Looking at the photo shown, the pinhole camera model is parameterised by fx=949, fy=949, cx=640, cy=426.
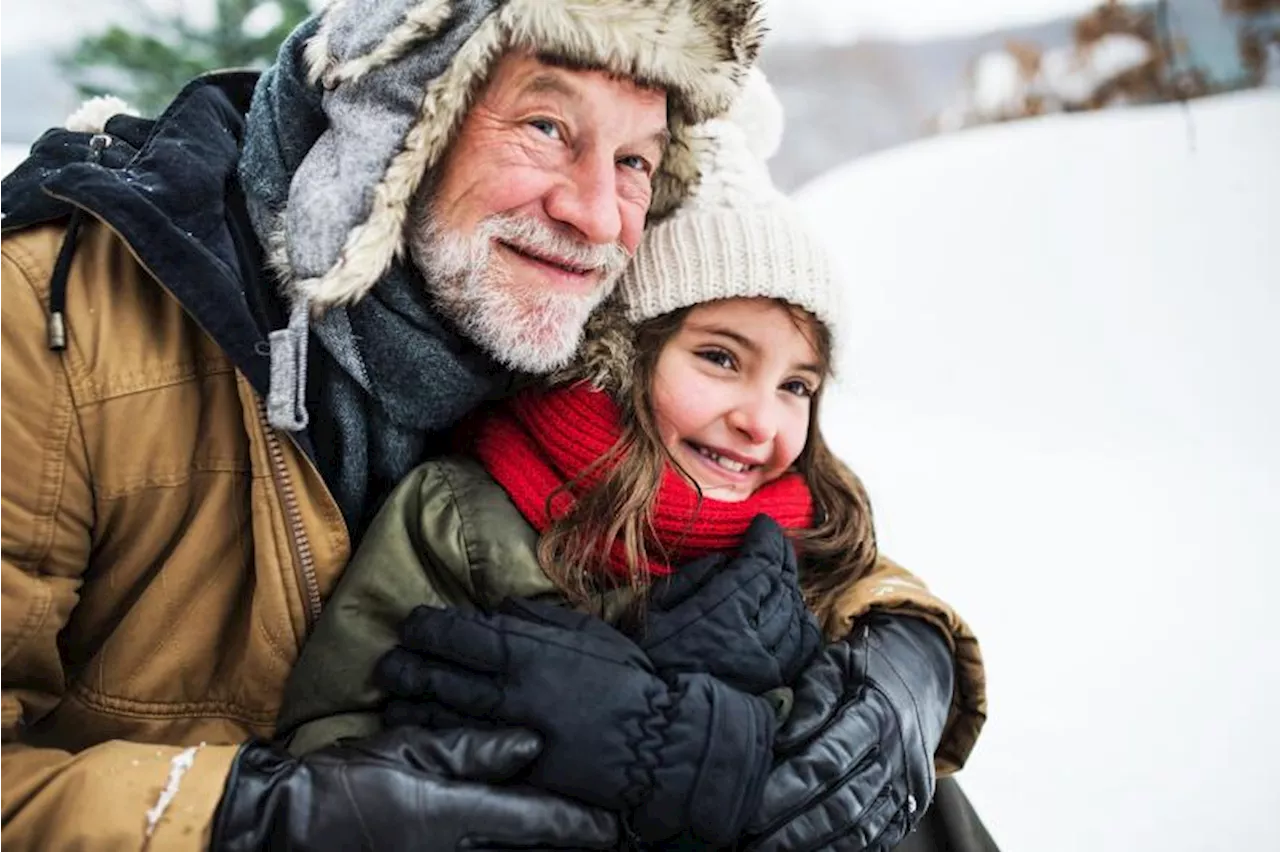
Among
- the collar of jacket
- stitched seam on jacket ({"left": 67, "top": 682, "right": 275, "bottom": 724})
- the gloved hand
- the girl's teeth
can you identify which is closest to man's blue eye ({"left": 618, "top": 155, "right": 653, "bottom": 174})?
the girl's teeth

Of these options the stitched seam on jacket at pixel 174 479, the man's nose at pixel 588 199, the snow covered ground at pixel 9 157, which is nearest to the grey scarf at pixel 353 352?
the stitched seam on jacket at pixel 174 479

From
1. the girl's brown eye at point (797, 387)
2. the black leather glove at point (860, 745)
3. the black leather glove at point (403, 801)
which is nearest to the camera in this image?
the black leather glove at point (403, 801)

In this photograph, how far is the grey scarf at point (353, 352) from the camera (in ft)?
4.67

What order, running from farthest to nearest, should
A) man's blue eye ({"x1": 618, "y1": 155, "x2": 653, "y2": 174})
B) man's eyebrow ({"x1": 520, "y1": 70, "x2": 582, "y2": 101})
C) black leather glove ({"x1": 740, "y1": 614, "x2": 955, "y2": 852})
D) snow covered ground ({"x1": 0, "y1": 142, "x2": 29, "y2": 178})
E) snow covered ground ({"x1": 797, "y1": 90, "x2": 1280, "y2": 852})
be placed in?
1. snow covered ground ({"x1": 0, "y1": 142, "x2": 29, "y2": 178})
2. snow covered ground ({"x1": 797, "y1": 90, "x2": 1280, "y2": 852})
3. man's blue eye ({"x1": 618, "y1": 155, "x2": 653, "y2": 174})
4. man's eyebrow ({"x1": 520, "y1": 70, "x2": 582, "y2": 101})
5. black leather glove ({"x1": 740, "y1": 614, "x2": 955, "y2": 852})

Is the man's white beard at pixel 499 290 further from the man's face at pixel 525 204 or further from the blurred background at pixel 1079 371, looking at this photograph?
the blurred background at pixel 1079 371

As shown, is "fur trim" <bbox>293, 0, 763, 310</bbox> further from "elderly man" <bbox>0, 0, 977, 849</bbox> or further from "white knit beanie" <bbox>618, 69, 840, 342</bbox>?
"white knit beanie" <bbox>618, 69, 840, 342</bbox>

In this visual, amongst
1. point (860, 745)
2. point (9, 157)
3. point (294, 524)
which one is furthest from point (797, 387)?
point (9, 157)

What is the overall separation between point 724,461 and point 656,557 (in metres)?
0.23

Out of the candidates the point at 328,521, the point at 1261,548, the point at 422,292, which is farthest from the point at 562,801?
the point at 1261,548

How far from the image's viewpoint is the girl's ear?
159 cm

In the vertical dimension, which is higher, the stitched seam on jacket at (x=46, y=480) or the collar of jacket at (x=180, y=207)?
the collar of jacket at (x=180, y=207)

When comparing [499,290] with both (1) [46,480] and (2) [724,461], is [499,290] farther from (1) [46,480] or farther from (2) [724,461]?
(1) [46,480]

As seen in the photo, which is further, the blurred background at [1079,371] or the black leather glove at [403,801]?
the blurred background at [1079,371]

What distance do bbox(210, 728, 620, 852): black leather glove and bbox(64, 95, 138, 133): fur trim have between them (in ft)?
3.57
